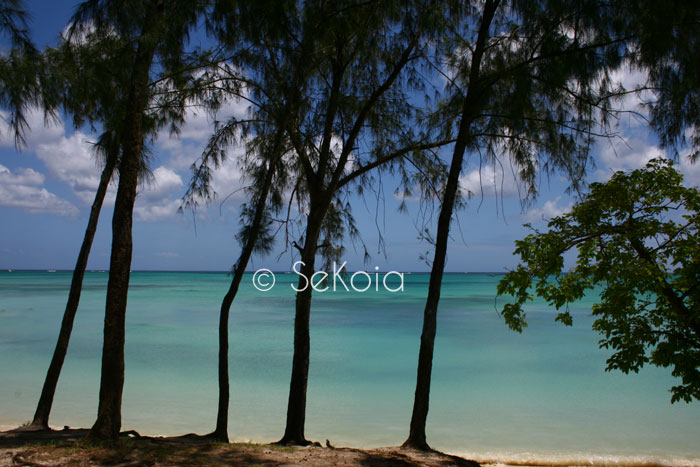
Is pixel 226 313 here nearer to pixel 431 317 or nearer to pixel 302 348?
pixel 302 348

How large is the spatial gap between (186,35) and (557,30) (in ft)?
10.8

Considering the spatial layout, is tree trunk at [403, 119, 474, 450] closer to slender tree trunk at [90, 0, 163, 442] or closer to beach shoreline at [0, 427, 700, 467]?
beach shoreline at [0, 427, 700, 467]

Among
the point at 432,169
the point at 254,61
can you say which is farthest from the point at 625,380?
the point at 254,61

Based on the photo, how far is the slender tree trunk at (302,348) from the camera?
5148 mm

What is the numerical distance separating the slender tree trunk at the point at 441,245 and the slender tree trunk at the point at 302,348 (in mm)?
1086

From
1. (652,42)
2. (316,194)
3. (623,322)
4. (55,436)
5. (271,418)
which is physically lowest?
(271,418)

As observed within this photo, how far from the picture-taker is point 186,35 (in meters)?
4.59

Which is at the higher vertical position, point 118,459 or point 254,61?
point 254,61

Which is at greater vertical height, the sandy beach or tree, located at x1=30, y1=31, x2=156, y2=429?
tree, located at x1=30, y1=31, x2=156, y2=429

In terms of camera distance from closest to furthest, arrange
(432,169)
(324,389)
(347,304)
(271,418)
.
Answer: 1. (432,169)
2. (271,418)
3. (324,389)
4. (347,304)

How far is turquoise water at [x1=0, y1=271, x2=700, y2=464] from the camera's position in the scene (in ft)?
25.4

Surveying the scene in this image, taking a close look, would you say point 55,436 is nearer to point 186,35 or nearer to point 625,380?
point 186,35

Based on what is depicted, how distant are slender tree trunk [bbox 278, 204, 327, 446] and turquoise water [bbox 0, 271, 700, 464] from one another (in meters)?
2.40

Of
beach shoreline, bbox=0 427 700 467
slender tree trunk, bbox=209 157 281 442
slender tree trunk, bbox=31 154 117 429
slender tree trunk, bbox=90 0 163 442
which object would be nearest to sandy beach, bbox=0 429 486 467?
beach shoreline, bbox=0 427 700 467
